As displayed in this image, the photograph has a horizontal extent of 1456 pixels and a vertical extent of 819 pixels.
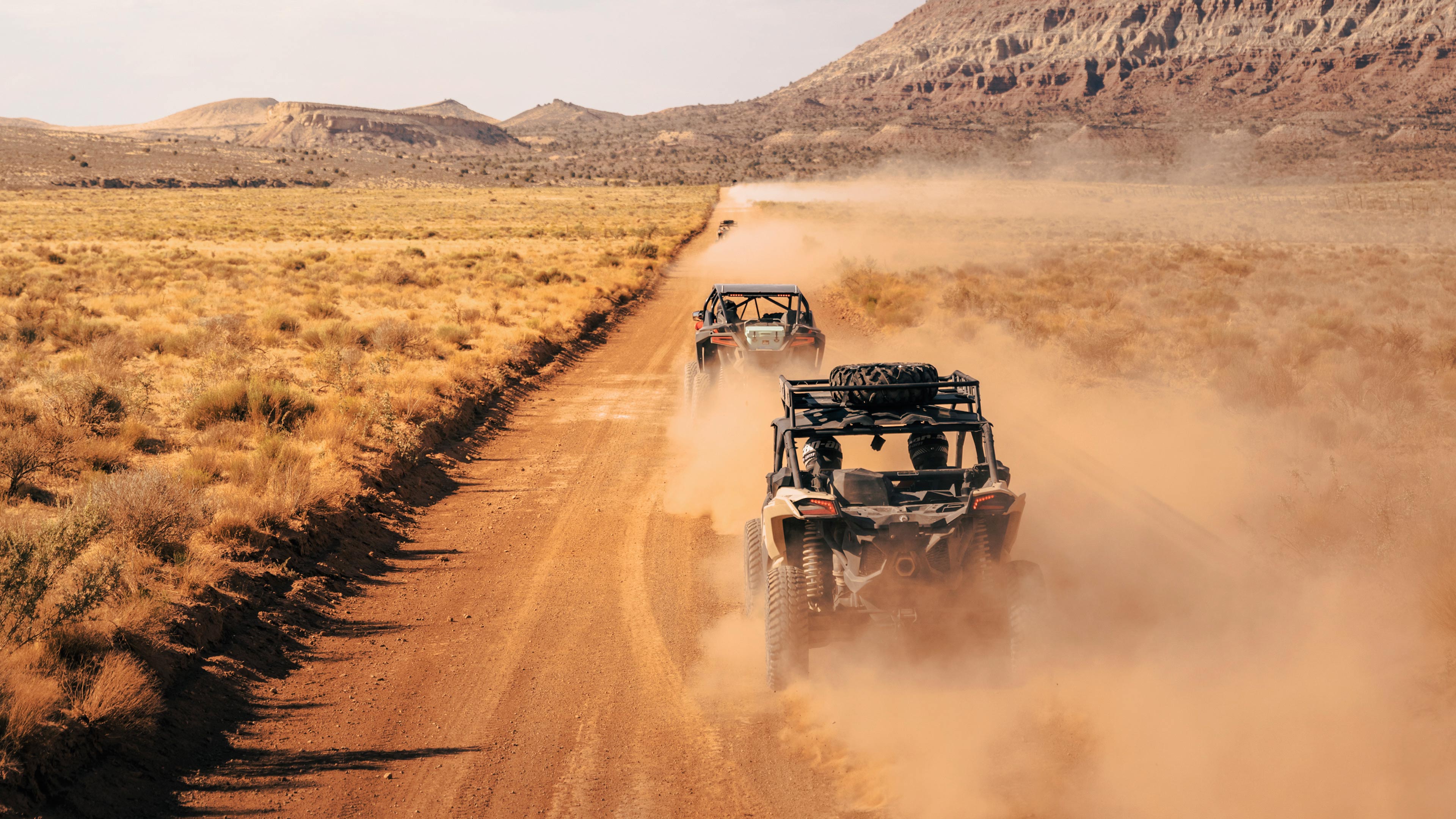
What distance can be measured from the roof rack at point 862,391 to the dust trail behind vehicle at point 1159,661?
173 cm

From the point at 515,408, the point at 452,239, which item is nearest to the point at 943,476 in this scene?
the point at 515,408

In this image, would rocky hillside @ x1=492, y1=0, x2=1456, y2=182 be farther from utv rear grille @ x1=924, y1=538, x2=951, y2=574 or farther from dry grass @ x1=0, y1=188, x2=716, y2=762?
utv rear grille @ x1=924, y1=538, x2=951, y2=574

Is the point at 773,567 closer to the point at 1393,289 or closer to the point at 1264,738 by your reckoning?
the point at 1264,738

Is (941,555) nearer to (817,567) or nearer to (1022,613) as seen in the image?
(1022,613)

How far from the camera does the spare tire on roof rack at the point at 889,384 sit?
6.34m

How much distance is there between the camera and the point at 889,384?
20.5ft

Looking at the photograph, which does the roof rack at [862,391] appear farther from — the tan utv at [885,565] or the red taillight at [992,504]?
the red taillight at [992,504]

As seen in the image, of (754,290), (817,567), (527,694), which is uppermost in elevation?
(754,290)

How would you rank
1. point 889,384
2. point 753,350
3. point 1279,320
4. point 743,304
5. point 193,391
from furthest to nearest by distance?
point 1279,320, point 743,304, point 193,391, point 753,350, point 889,384

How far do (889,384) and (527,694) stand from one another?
332 cm

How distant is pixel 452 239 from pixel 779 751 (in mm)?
44082

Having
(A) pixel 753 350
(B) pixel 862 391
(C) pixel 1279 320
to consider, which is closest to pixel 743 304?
(A) pixel 753 350

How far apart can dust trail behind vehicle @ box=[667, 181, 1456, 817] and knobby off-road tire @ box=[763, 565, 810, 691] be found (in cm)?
36

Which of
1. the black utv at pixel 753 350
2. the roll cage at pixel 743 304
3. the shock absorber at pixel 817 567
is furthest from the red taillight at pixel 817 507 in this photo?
the roll cage at pixel 743 304
